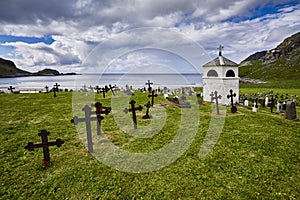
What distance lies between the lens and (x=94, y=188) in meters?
5.11

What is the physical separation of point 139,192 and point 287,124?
1037 cm

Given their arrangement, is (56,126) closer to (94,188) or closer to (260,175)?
(94,188)

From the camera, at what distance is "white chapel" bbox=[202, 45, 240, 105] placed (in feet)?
58.5

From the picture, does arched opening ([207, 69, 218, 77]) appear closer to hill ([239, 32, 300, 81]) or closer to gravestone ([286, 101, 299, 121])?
gravestone ([286, 101, 299, 121])

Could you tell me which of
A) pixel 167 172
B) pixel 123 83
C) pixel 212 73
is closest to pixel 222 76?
pixel 212 73

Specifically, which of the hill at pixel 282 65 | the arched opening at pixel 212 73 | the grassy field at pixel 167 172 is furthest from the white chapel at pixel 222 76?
the hill at pixel 282 65

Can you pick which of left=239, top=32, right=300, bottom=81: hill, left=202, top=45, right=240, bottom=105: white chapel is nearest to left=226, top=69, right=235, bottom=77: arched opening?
left=202, top=45, right=240, bottom=105: white chapel

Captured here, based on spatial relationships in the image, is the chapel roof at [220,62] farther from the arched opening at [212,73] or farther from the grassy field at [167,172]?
the grassy field at [167,172]

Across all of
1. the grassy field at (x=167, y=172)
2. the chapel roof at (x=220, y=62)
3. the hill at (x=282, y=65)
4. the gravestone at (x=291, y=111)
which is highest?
the hill at (x=282, y=65)

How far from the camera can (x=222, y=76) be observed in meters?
17.8

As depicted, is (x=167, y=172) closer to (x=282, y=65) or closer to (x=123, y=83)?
(x=123, y=83)

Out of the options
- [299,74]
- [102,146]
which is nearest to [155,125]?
[102,146]

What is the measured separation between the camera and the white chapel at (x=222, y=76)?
1784cm

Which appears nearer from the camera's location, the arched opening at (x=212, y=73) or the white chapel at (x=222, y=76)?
the white chapel at (x=222, y=76)
